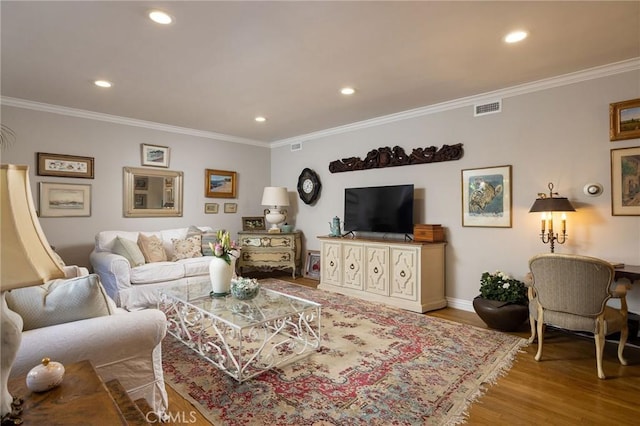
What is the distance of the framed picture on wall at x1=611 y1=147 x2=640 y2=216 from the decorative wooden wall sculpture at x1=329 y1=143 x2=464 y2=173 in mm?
1468

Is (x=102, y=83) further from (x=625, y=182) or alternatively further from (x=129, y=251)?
(x=625, y=182)

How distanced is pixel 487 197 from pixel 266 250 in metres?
3.51

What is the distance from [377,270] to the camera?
14.6 feet

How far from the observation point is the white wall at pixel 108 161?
4.28 meters

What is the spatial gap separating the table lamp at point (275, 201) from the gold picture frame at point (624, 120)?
444 cm

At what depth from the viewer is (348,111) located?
182 inches

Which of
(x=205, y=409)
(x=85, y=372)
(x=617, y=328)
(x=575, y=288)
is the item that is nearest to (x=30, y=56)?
(x=85, y=372)

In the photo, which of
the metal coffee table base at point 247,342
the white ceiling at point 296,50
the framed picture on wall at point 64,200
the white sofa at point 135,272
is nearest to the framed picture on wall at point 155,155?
the framed picture on wall at point 64,200

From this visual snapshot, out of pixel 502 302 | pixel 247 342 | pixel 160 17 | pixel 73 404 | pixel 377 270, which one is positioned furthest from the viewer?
pixel 377 270

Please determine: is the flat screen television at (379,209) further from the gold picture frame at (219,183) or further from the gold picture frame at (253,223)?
the gold picture frame at (219,183)

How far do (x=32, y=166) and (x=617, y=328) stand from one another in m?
6.28

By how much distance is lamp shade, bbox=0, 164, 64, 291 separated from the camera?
0.85 metres

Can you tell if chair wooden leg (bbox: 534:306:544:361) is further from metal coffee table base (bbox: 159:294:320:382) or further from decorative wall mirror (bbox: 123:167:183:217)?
decorative wall mirror (bbox: 123:167:183:217)
